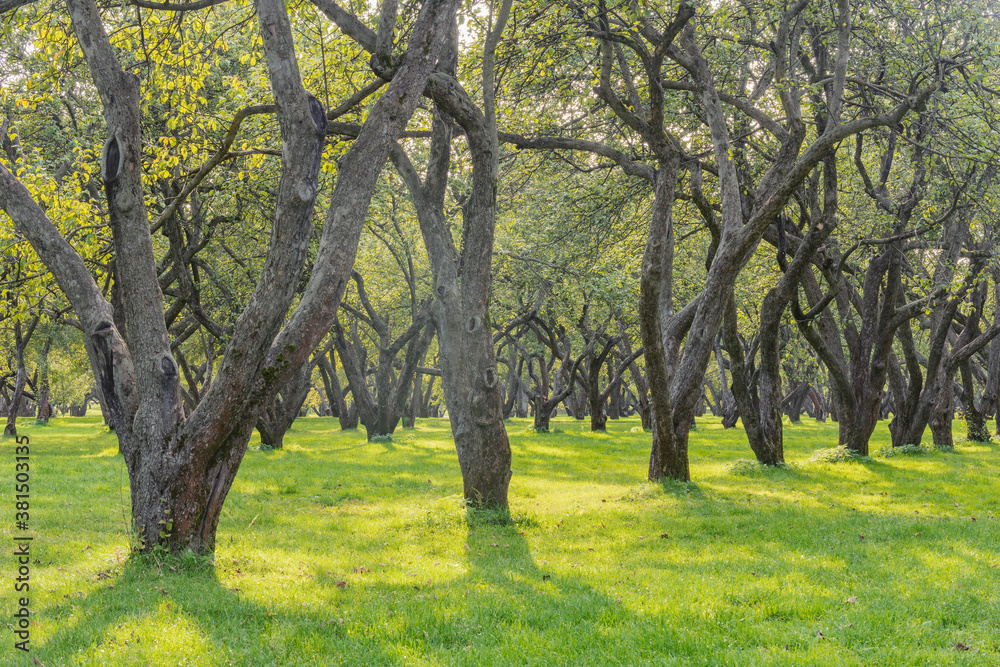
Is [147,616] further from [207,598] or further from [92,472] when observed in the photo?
[92,472]

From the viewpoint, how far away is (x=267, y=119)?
13.7m

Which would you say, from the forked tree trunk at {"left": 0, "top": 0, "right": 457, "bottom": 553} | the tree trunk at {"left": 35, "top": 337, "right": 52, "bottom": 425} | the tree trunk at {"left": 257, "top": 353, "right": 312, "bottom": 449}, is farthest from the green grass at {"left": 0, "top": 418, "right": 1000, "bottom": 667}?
the tree trunk at {"left": 35, "top": 337, "right": 52, "bottom": 425}

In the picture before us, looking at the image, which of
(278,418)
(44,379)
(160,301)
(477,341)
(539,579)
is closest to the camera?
(539,579)

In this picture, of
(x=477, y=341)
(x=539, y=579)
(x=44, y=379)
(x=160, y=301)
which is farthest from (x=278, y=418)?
(x=44, y=379)

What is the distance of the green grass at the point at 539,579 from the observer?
5348 millimetres

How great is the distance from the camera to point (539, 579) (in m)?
7.35

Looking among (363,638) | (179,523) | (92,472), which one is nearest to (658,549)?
(363,638)

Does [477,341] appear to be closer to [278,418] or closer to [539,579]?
[539,579]

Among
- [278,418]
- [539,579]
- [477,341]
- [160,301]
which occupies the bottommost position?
[539,579]

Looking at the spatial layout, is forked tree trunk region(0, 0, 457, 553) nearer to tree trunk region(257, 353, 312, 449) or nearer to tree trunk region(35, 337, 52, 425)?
tree trunk region(257, 353, 312, 449)

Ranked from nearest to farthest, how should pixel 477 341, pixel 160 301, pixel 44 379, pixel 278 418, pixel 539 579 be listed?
1. pixel 539 579
2. pixel 160 301
3. pixel 477 341
4. pixel 278 418
5. pixel 44 379

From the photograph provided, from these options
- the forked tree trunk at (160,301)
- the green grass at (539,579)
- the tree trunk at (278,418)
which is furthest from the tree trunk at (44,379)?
the forked tree trunk at (160,301)

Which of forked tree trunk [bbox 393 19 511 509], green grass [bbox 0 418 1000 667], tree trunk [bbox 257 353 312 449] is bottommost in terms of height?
green grass [bbox 0 418 1000 667]

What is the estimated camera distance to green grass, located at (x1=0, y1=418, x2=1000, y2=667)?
17.5 feet
